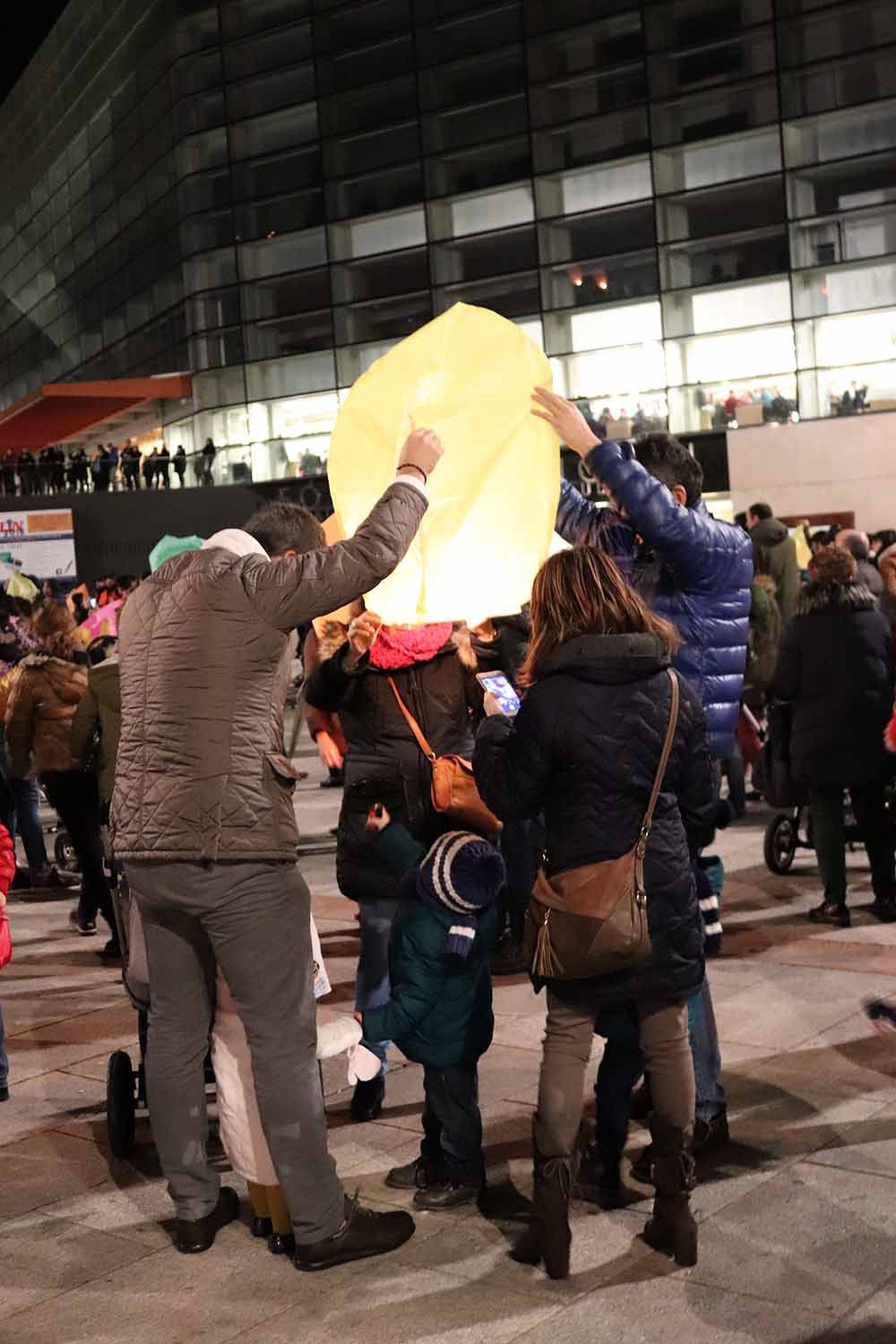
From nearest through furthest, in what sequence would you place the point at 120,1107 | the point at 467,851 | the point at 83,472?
1. the point at 467,851
2. the point at 120,1107
3. the point at 83,472

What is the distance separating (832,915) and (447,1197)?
12.5 ft

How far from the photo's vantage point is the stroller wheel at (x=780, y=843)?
362 inches

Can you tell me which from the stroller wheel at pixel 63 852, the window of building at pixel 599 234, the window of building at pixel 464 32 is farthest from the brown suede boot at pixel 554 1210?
the window of building at pixel 464 32

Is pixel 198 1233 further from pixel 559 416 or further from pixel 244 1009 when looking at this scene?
pixel 559 416

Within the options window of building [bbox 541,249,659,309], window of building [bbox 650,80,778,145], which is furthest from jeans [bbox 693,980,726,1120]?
window of building [bbox 541,249,659,309]

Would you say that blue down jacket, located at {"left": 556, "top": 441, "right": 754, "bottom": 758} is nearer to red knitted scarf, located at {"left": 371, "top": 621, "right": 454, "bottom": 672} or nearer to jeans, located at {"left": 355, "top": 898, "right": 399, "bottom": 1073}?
red knitted scarf, located at {"left": 371, "top": 621, "right": 454, "bottom": 672}

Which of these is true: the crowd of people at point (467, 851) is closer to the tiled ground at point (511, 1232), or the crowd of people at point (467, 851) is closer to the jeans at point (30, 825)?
the tiled ground at point (511, 1232)

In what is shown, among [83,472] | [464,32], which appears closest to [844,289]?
[464,32]

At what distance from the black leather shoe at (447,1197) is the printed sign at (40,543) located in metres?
27.0

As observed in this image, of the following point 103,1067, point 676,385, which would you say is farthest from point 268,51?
point 103,1067

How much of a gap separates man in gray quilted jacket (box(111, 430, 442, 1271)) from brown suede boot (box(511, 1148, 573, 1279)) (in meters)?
0.49

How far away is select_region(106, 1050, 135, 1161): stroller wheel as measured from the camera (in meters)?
5.16

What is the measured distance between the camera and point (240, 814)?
405 centimetres

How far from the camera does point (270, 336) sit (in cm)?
4597
